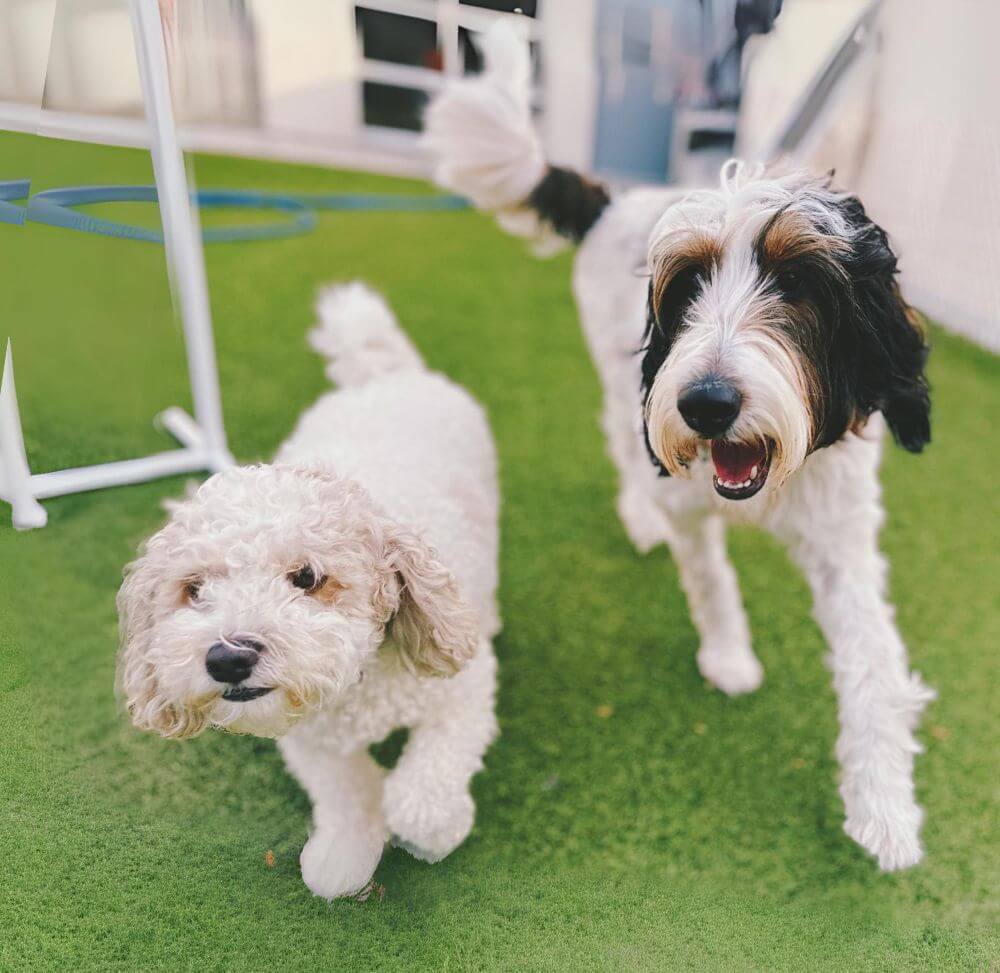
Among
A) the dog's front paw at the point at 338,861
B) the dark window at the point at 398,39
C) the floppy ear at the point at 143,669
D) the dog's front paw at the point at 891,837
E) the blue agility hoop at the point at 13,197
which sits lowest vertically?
the dog's front paw at the point at 338,861

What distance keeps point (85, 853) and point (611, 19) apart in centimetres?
394

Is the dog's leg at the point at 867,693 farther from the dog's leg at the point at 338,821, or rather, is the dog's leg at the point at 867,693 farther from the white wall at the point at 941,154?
the dog's leg at the point at 338,821

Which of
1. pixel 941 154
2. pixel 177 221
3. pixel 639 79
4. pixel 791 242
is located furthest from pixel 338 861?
pixel 639 79

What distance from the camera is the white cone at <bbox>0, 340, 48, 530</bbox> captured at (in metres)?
1.71

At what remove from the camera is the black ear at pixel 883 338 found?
1.72m

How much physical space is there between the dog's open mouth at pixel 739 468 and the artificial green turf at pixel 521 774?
0.82m

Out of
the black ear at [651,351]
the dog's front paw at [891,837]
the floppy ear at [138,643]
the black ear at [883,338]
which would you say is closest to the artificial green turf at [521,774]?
the dog's front paw at [891,837]

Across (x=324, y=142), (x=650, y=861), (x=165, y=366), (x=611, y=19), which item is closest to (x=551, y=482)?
(x=165, y=366)

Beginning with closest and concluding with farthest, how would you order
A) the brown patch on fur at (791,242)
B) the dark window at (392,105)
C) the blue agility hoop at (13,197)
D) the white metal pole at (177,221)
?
the blue agility hoop at (13,197) → the brown patch on fur at (791,242) → the white metal pole at (177,221) → the dark window at (392,105)

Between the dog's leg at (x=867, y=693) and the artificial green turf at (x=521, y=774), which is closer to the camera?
the artificial green turf at (x=521, y=774)

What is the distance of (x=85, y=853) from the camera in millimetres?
1726

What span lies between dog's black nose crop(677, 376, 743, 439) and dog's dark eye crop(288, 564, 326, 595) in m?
0.73

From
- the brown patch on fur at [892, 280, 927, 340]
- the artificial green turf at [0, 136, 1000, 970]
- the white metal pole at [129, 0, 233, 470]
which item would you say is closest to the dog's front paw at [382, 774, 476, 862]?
the artificial green turf at [0, 136, 1000, 970]

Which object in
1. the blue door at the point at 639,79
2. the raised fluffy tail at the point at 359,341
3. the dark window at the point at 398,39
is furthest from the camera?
the dark window at the point at 398,39
